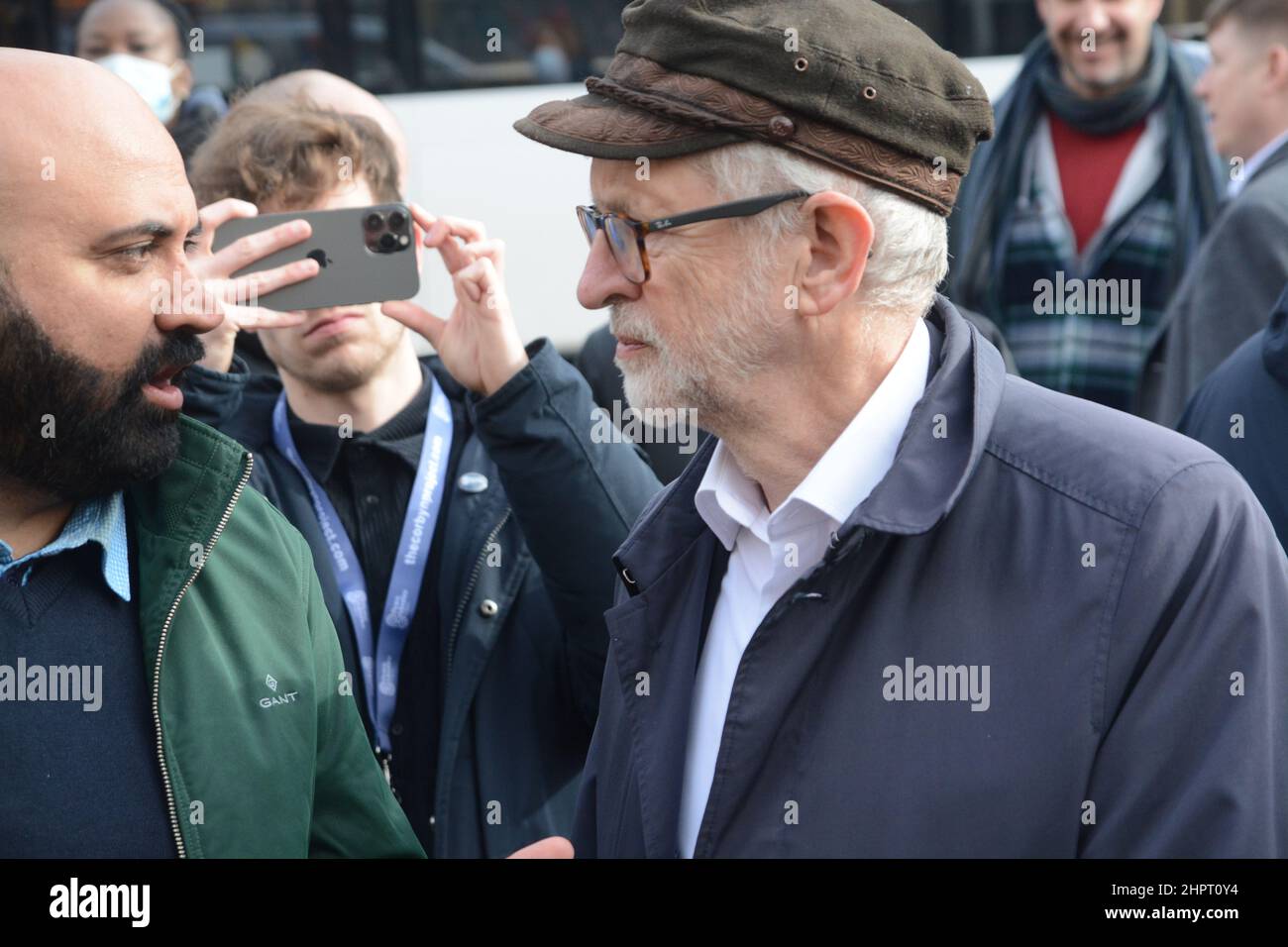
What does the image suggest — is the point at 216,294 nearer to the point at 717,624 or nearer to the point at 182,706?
the point at 182,706

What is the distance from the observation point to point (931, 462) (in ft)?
6.87

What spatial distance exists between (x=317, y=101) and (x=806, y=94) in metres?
2.17

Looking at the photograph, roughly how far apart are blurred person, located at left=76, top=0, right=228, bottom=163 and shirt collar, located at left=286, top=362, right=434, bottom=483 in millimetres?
3045

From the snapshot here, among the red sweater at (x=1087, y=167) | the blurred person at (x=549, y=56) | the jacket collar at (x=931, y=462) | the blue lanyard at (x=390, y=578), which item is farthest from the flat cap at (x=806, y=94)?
the blurred person at (x=549, y=56)

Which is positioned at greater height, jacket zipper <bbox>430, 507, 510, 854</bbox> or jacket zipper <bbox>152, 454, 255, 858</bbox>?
jacket zipper <bbox>152, 454, 255, 858</bbox>

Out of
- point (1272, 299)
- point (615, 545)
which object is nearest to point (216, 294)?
point (615, 545)

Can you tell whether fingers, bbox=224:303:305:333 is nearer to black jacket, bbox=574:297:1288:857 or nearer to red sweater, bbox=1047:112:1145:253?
black jacket, bbox=574:297:1288:857

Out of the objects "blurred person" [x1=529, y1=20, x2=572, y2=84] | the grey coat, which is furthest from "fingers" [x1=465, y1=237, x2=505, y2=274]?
"blurred person" [x1=529, y1=20, x2=572, y2=84]

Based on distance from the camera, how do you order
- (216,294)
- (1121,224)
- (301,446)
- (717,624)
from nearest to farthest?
1. (717,624)
2. (216,294)
3. (301,446)
4. (1121,224)

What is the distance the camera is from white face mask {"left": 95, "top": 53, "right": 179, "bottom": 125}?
6145 mm

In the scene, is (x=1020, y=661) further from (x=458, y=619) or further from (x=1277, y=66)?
(x=1277, y=66)

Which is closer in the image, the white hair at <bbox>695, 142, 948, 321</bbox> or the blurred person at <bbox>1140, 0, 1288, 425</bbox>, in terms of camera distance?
the white hair at <bbox>695, 142, 948, 321</bbox>
